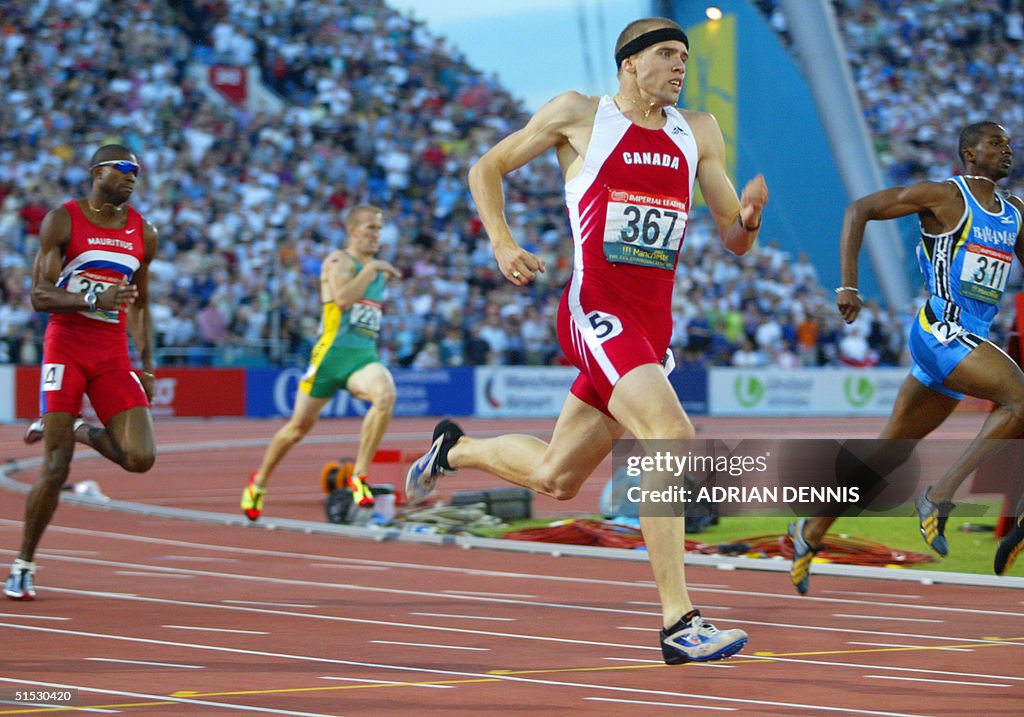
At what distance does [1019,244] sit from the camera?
8445 mm

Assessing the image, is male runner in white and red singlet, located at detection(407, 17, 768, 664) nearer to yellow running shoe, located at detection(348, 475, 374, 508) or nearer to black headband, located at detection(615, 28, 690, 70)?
black headband, located at detection(615, 28, 690, 70)

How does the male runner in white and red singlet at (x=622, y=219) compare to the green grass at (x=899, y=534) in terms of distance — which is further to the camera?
the green grass at (x=899, y=534)

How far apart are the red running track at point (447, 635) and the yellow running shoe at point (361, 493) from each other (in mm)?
628

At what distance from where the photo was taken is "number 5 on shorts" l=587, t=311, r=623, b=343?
6.27 metres

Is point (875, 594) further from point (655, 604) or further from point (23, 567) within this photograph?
point (23, 567)

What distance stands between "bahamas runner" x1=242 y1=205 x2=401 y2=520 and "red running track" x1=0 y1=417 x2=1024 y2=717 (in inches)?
34.8

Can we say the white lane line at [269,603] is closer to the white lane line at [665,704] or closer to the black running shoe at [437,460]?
the black running shoe at [437,460]

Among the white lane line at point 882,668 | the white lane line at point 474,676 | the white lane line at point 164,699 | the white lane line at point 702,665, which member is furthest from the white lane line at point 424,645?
the white lane line at point 164,699

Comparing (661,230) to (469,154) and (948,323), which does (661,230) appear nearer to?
(948,323)

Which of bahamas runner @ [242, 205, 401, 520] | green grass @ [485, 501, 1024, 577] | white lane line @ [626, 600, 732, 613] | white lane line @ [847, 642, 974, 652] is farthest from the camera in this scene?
bahamas runner @ [242, 205, 401, 520]

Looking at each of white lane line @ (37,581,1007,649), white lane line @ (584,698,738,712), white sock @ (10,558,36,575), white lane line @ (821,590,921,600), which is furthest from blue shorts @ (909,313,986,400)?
white sock @ (10,558,36,575)

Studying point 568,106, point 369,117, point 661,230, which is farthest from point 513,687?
point 369,117

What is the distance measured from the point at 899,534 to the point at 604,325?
617 cm

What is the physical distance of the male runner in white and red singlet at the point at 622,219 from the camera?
20.3 ft
